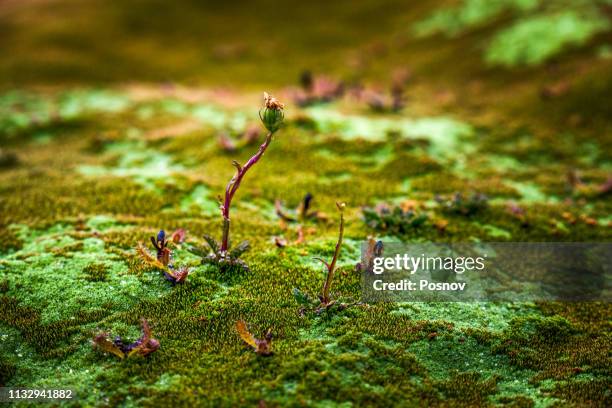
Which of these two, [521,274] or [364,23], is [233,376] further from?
[364,23]

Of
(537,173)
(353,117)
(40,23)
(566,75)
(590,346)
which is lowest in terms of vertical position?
(590,346)

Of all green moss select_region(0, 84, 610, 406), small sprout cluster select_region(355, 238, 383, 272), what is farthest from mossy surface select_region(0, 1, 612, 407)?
small sprout cluster select_region(355, 238, 383, 272)

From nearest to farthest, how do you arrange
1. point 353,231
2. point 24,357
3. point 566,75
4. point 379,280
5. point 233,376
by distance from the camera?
point 233,376 → point 24,357 → point 379,280 → point 353,231 → point 566,75

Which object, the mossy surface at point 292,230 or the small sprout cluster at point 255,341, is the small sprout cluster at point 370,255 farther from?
the small sprout cluster at point 255,341

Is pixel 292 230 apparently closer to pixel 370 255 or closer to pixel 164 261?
pixel 370 255

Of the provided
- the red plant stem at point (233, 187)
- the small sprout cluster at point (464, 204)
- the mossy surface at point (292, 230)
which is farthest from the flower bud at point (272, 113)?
the small sprout cluster at point (464, 204)

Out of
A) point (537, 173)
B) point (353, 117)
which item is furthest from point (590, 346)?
point (353, 117)

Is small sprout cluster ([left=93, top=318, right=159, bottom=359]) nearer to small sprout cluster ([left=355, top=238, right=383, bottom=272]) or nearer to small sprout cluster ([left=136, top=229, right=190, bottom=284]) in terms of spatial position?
small sprout cluster ([left=136, top=229, right=190, bottom=284])
